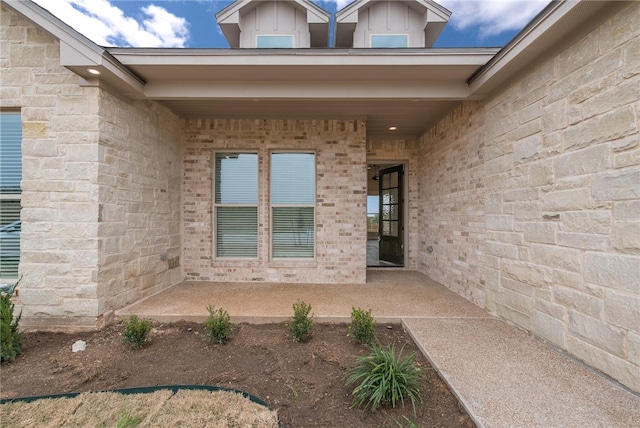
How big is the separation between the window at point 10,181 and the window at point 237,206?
7.79 ft

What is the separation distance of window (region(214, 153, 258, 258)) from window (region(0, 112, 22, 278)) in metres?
2.37

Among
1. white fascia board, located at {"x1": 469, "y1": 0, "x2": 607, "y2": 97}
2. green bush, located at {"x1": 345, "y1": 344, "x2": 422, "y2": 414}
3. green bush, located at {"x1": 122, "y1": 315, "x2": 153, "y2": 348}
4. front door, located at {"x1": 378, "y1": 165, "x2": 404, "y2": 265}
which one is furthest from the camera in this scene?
front door, located at {"x1": 378, "y1": 165, "x2": 404, "y2": 265}

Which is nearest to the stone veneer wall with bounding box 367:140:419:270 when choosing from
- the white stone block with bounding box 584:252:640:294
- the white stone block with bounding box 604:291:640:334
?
the white stone block with bounding box 584:252:640:294

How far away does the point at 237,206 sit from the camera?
473 centimetres

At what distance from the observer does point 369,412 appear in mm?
1692

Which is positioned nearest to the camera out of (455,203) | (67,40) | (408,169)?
(67,40)

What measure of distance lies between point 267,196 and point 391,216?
3.15 metres

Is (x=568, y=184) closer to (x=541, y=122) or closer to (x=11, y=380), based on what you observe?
(x=541, y=122)

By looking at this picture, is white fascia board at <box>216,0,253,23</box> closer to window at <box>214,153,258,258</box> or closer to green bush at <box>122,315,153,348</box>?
window at <box>214,153,258,258</box>

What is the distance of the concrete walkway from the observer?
1.61 m

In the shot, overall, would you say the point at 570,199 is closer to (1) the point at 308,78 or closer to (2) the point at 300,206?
(1) the point at 308,78

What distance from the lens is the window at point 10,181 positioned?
119 inches

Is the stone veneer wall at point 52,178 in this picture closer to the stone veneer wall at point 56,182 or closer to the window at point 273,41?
the stone veneer wall at point 56,182

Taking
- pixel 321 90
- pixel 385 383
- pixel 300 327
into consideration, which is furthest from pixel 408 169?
pixel 385 383
